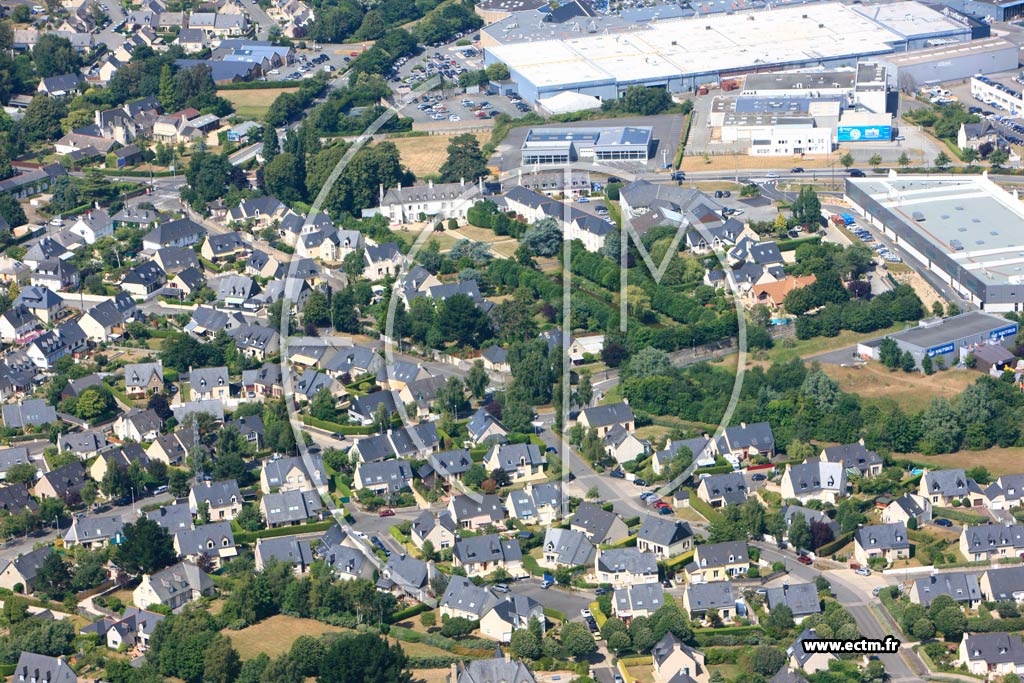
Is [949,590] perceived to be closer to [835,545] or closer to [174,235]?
[835,545]

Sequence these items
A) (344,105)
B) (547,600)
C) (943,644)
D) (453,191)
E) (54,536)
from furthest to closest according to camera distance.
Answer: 1. (344,105)
2. (453,191)
3. (54,536)
4. (547,600)
5. (943,644)

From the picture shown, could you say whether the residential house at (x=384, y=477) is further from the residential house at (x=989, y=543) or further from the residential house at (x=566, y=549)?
the residential house at (x=989, y=543)

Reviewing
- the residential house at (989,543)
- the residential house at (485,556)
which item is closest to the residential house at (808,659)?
the residential house at (989,543)

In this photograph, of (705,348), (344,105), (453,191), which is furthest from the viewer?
(344,105)

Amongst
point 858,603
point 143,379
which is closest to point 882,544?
point 858,603

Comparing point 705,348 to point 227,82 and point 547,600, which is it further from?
point 227,82

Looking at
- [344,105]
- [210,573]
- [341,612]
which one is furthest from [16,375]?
[344,105]
